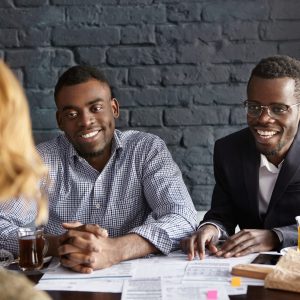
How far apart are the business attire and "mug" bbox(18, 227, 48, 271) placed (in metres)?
0.39

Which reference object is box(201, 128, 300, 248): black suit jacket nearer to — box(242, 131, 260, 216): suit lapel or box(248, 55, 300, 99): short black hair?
box(242, 131, 260, 216): suit lapel

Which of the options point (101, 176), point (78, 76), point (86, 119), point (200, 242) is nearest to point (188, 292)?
point (200, 242)

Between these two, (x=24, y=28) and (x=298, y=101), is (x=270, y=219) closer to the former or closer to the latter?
(x=298, y=101)

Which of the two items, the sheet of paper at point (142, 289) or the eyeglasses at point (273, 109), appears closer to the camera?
the sheet of paper at point (142, 289)

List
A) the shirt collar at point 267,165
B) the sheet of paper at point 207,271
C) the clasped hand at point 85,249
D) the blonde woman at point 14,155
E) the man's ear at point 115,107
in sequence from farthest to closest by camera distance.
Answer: the man's ear at point 115,107
the shirt collar at point 267,165
the clasped hand at point 85,249
the sheet of paper at point 207,271
the blonde woman at point 14,155

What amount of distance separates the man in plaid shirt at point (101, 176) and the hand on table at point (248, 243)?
19 cm

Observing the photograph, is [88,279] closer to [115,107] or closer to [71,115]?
[71,115]

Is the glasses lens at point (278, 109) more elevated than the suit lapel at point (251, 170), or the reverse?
the glasses lens at point (278, 109)

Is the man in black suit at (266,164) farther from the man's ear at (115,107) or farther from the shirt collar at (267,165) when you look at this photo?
the man's ear at (115,107)

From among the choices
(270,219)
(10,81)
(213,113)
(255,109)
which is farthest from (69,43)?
Result: (10,81)

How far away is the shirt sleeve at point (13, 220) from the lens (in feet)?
6.02

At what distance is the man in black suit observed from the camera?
6.69ft

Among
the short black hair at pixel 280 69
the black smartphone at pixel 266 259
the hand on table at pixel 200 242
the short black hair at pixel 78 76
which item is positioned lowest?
the hand on table at pixel 200 242

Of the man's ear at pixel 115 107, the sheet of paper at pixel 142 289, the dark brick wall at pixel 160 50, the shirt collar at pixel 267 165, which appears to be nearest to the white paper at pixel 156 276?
the sheet of paper at pixel 142 289
